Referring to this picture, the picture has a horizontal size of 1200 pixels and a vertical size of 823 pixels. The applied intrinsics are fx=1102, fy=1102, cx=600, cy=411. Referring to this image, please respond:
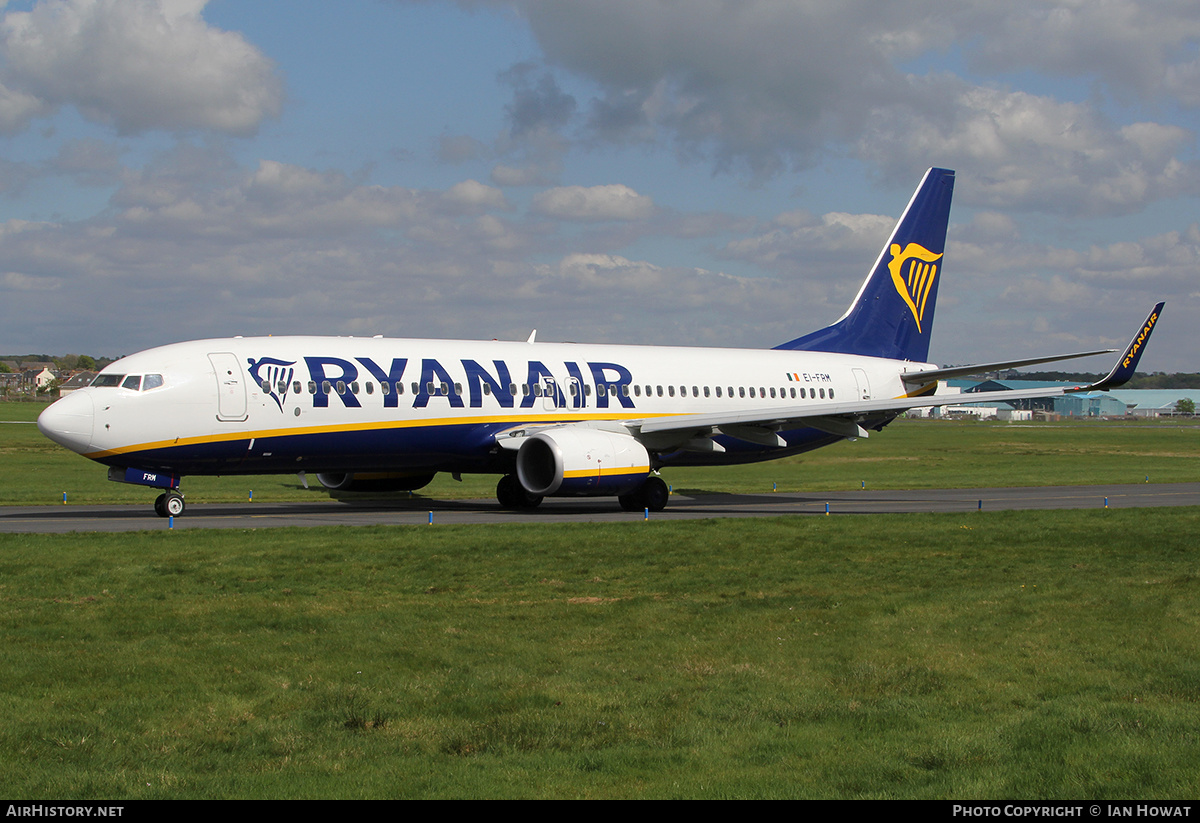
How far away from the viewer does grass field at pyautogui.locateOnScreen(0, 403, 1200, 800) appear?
7.16 m

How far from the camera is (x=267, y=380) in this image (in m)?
24.5

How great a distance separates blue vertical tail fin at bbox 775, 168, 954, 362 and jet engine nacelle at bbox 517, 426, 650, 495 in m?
12.6

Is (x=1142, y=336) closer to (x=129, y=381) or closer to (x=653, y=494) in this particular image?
(x=653, y=494)

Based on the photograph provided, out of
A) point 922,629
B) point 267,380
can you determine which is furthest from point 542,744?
point 267,380

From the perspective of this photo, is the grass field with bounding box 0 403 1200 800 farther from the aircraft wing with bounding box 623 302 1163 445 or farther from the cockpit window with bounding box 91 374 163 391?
the aircraft wing with bounding box 623 302 1163 445

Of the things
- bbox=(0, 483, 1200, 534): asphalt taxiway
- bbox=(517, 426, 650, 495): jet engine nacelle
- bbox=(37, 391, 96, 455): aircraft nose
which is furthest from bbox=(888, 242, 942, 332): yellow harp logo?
bbox=(37, 391, 96, 455): aircraft nose

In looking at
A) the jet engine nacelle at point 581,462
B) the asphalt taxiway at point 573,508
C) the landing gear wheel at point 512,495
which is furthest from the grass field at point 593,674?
the landing gear wheel at point 512,495

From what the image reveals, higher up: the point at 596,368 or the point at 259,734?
the point at 596,368

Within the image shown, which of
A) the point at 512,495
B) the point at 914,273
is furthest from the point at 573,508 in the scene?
the point at 914,273

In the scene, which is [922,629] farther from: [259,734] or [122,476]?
[122,476]

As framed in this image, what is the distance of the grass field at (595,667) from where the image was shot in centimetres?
716

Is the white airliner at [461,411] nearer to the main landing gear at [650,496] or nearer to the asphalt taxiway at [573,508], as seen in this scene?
the main landing gear at [650,496]

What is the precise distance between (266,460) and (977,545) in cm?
1515
